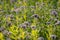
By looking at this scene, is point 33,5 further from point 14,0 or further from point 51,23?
point 51,23

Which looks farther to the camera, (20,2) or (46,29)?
(20,2)

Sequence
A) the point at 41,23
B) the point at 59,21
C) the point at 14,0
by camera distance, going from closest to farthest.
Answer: the point at 59,21 → the point at 41,23 → the point at 14,0

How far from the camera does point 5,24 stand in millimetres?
4098

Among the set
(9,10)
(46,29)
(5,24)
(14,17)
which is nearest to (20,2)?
(9,10)

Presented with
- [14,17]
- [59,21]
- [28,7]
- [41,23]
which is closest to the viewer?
[59,21]

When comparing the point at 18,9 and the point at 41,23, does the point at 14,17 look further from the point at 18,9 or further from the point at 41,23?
the point at 41,23

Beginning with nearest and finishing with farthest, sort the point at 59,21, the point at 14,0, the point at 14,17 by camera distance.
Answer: the point at 59,21, the point at 14,17, the point at 14,0

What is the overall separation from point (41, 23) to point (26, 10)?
54 centimetres

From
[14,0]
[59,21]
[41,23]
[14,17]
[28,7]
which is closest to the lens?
[59,21]

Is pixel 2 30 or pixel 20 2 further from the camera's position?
pixel 20 2

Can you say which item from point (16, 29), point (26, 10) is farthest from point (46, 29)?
point (26, 10)

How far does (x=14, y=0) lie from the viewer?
208 inches

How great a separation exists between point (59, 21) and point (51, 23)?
136 millimetres

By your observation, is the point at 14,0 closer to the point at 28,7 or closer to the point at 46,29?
the point at 28,7
